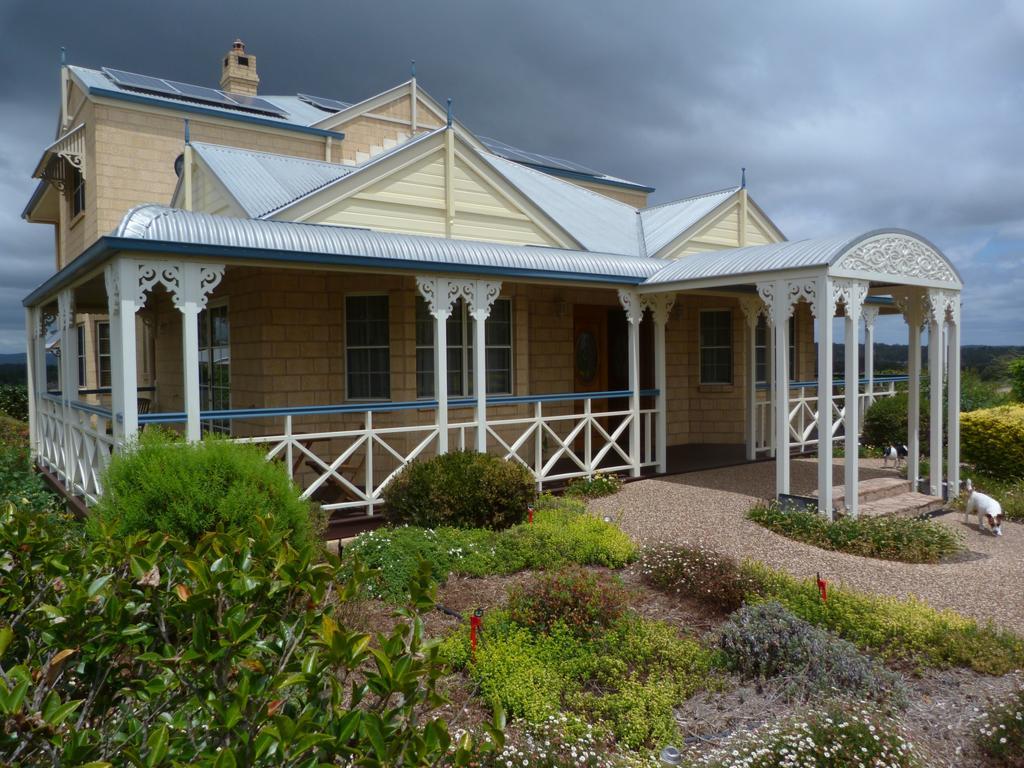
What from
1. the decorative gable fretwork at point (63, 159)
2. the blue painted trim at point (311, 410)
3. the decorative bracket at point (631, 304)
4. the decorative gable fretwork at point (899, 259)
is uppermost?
the decorative gable fretwork at point (63, 159)

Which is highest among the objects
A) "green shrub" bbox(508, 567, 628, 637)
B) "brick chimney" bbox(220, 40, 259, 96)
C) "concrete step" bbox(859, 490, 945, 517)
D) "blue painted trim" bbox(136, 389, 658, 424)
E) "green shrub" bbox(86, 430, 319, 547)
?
"brick chimney" bbox(220, 40, 259, 96)

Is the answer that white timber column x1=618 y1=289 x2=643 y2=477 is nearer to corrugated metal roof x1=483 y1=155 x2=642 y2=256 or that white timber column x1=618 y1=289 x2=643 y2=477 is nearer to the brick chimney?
corrugated metal roof x1=483 y1=155 x2=642 y2=256

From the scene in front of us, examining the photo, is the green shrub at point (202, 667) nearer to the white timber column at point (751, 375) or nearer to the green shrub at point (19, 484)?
the green shrub at point (19, 484)

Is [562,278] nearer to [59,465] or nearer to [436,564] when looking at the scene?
[436,564]

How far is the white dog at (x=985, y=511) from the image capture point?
8.80m

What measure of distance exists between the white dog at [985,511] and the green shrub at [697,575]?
162 inches

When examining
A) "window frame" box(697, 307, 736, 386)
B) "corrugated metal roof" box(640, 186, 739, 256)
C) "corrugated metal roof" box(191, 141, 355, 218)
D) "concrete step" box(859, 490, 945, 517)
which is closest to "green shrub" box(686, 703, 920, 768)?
"concrete step" box(859, 490, 945, 517)

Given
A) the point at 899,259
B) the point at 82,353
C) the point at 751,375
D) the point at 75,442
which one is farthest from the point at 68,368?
the point at 899,259

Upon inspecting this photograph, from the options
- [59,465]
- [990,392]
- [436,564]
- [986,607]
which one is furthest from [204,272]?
[990,392]

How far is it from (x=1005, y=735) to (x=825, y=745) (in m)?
1.03

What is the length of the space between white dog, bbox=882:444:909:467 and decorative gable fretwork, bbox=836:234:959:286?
340cm

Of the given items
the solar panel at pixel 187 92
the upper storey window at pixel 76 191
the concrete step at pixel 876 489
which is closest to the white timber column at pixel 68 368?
the upper storey window at pixel 76 191

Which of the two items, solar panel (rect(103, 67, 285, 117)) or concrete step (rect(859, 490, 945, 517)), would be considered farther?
solar panel (rect(103, 67, 285, 117))

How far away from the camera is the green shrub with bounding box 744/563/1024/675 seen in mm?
5051
